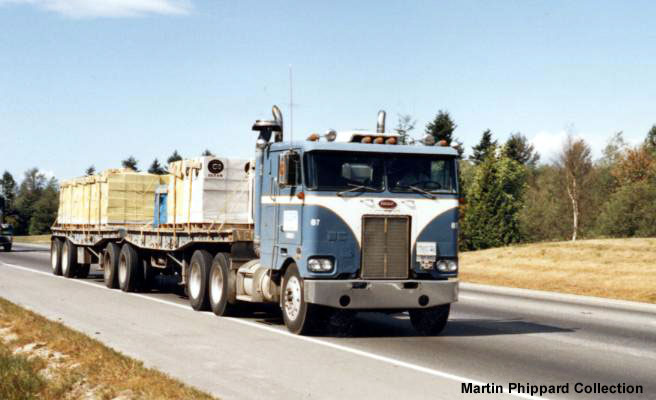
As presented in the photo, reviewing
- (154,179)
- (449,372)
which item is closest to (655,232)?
(154,179)

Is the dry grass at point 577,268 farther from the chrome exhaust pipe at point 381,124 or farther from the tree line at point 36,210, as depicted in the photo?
the tree line at point 36,210

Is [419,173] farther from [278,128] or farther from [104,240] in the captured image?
[104,240]

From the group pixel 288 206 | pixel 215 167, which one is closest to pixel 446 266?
pixel 288 206

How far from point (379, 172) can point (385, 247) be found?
3.71 feet

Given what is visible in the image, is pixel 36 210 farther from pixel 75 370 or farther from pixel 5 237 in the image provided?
pixel 75 370

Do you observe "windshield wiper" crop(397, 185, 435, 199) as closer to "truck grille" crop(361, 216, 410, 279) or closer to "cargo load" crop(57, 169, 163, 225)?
"truck grille" crop(361, 216, 410, 279)

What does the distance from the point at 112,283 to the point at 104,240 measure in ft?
5.80

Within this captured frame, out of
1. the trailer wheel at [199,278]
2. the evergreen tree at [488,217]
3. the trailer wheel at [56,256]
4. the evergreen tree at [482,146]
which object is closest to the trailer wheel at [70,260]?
the trailer wheel at [56,256]

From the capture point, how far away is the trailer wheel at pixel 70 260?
2638cm

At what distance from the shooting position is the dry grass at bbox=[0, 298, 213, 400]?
8859 millimetres

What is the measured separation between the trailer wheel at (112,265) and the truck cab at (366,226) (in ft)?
30.5

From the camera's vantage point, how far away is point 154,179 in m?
23.3

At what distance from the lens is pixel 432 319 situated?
14.3m

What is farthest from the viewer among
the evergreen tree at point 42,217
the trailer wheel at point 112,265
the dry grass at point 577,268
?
the evergreen tree at point 42,217
